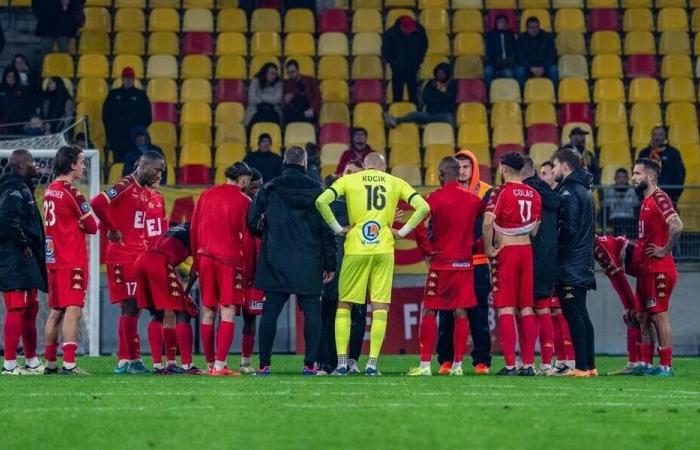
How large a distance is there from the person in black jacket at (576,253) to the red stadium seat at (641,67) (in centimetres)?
1132

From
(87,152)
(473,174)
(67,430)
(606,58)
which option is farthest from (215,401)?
(606,58)

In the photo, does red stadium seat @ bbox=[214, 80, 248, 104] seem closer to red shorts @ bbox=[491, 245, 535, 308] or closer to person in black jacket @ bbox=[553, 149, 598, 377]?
person in black jacket @ bbox=[553, 149, 598, 377]

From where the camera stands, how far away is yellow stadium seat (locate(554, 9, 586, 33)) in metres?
26.6

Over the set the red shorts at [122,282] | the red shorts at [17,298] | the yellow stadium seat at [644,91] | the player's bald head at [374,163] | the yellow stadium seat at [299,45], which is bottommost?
the red shorts at [17,298]

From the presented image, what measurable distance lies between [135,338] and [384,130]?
10059mm

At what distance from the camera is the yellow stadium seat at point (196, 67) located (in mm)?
A: 25641

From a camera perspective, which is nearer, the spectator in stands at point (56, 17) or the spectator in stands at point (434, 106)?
the spectator in stands at point (434, 106)

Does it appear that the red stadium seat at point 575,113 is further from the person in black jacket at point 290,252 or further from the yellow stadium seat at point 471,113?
the person in black jacket at point 290,252

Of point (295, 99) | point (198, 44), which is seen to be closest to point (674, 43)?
point (295, 99)

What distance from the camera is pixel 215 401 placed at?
10.9 meters

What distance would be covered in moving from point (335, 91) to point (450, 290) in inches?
424

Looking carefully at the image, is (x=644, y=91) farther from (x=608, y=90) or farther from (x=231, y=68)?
(x=231, y=68)

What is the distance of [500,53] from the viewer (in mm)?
25422

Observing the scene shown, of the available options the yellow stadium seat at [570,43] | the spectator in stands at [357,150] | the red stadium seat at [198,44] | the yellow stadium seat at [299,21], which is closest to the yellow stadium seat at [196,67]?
the red stadium seat at [198,44]
